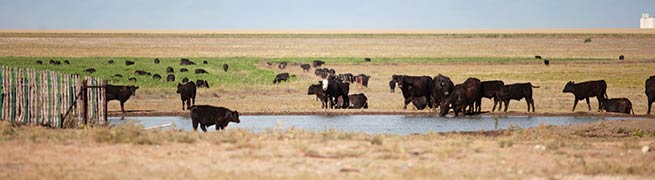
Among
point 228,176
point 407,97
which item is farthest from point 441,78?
point 228,176

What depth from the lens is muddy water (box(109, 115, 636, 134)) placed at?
24.1m

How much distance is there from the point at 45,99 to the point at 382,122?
1014cm

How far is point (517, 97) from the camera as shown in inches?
1202

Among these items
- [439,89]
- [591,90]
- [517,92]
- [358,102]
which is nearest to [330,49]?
[358,102]

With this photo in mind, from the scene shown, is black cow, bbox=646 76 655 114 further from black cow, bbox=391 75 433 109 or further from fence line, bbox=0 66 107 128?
fence line, bbox=0 66 107 128

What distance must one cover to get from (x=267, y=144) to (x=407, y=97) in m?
17.6

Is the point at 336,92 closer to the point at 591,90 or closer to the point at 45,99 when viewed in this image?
the point at 591,90

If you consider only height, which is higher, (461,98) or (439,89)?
(439,89)

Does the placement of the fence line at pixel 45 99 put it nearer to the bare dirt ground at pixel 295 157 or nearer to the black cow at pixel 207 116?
the black cow at pixel 207 116

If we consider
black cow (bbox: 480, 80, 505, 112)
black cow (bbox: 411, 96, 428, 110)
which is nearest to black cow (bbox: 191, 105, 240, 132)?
black cow (bbox: 411, 96, 428, 110)

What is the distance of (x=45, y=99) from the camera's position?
61.0 ft

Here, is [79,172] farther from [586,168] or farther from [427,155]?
[586,168]

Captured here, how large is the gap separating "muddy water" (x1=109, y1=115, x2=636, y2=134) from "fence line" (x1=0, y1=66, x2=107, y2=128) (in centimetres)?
453

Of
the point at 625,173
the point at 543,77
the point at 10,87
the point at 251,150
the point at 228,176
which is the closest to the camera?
the point at 228,176
